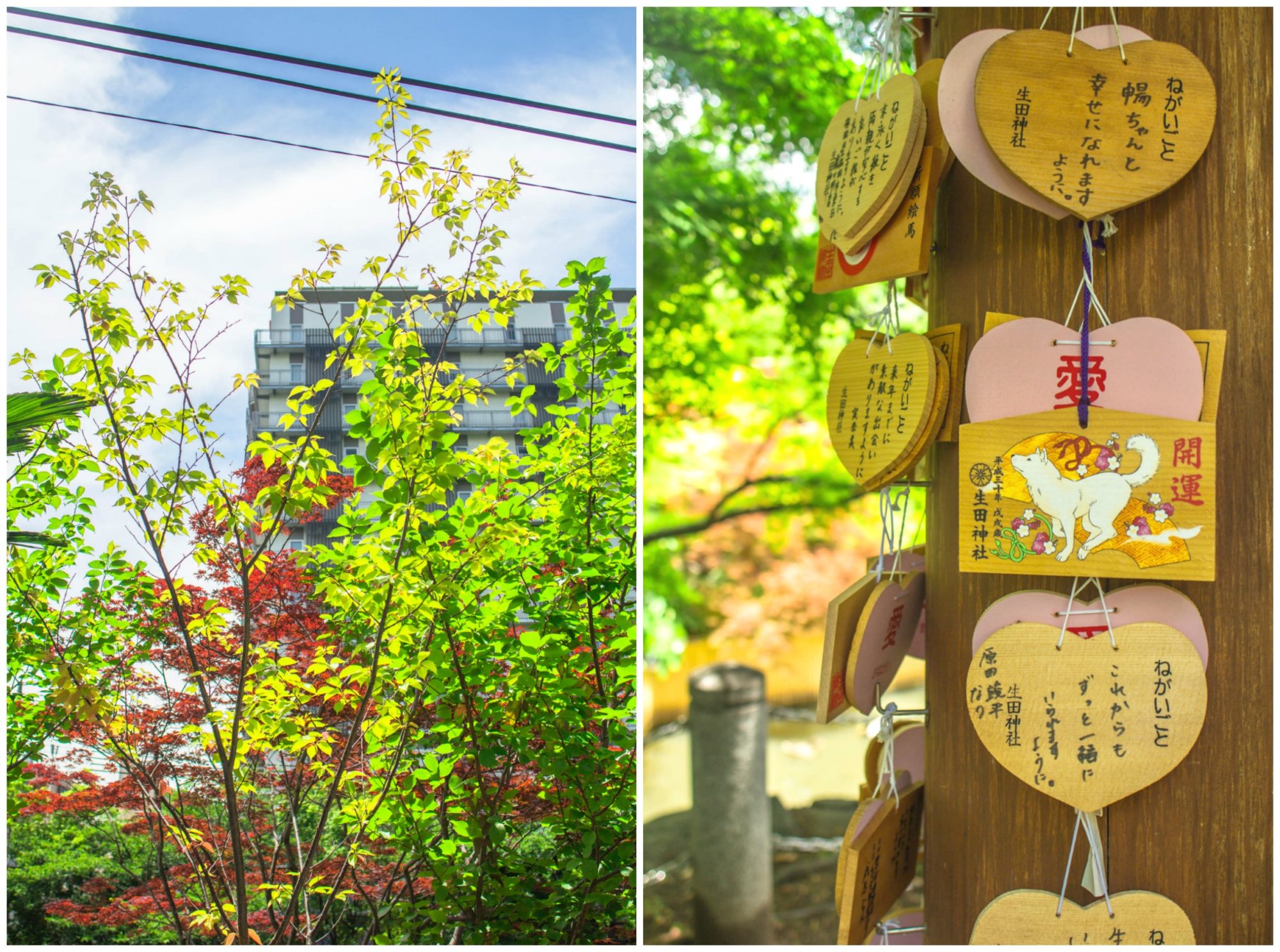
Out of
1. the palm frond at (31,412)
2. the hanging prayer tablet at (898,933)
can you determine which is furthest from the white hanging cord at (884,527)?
the palm frond at (31,412)

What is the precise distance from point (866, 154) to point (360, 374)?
0.82m

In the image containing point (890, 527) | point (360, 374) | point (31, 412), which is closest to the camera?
point (890, 527)

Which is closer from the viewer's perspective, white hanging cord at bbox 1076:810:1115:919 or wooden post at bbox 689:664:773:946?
white hanging cord at bbox 1076:810:1115:919

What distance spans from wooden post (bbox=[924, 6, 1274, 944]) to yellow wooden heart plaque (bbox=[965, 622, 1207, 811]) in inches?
1.3

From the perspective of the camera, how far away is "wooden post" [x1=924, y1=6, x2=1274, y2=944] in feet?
2.21

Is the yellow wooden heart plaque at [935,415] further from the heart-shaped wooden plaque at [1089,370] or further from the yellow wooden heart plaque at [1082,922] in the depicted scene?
the yellow wooden heart plaque at [1082,922]

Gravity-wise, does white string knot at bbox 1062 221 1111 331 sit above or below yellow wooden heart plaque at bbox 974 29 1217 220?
below

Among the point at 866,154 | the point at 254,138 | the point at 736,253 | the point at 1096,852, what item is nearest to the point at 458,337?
the point at 254,138

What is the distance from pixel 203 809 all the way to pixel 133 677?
233mm

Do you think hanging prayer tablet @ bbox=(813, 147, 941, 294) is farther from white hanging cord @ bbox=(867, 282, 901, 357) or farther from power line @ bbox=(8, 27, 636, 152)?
power line @ bbox=(8, 27, 636, 152)

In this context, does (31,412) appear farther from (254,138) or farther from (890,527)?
(890,527)

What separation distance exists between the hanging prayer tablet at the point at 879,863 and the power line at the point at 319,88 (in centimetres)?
101

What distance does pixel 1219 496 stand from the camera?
0.69m

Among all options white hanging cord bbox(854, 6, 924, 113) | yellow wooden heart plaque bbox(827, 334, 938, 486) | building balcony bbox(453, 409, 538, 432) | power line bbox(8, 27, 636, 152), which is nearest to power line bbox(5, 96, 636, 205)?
power line bbox(8, 27, 636, 152)
